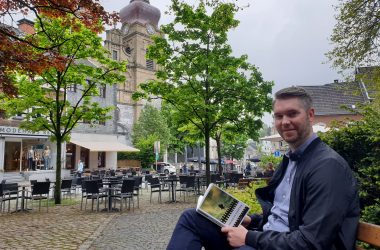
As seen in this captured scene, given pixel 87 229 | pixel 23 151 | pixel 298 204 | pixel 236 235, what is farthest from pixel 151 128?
pixel 298 204

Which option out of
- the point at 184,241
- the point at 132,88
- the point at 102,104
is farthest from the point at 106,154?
the point at 184,241

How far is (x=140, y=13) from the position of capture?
61.8 m

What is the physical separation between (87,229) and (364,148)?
6.59 meters

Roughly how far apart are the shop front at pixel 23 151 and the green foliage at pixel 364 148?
26.0 metres

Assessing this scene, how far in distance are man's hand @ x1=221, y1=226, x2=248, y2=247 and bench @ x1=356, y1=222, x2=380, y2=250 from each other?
0.73 m

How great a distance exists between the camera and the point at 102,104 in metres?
36.7

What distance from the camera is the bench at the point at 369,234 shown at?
6.17 ft

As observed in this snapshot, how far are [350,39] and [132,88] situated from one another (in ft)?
154

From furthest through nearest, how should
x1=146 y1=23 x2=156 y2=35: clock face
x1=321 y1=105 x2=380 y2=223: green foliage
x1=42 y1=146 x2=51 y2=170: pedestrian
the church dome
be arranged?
the church dome → x1=146 y1=23 x2=156 y2=35: clock face → x1=42 y1=146 x2=51 y2=170: pedestrian → x1=321 y1=105 x2=380 y2=223: green foliage

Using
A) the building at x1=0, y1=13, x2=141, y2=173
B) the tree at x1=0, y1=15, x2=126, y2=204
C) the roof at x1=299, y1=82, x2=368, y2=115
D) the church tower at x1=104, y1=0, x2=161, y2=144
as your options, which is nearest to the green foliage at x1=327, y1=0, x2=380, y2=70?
the tree at x1=0, y1=15, x2=126, y2=204

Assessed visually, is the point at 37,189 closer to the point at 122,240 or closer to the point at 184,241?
the point at 122,240

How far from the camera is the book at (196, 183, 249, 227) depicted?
2.47m

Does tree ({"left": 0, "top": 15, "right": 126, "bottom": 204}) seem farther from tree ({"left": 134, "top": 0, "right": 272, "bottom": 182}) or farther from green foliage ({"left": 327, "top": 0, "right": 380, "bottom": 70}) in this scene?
green foliage ({"left": 327, "top": 0, "right": 380, "bottom": 70})

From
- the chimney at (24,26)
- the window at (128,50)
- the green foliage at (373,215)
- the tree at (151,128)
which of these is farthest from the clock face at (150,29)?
the green foliage at (373,215)
